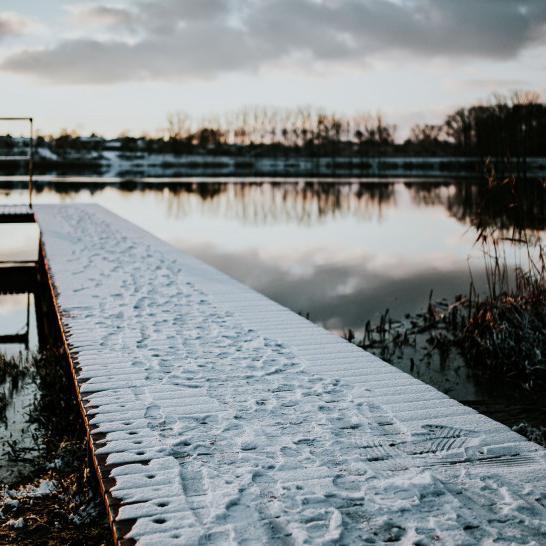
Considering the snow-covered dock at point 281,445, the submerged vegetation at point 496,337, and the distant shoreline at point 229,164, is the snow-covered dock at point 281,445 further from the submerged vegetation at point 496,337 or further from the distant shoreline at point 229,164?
the distant shoreline at point 229,164

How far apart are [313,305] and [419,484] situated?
5934mm

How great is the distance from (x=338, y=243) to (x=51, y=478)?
1176cm

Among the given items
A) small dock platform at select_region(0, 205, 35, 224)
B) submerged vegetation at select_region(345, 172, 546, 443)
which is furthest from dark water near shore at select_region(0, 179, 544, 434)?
small dock platform at select_region(0, 205, 35, 224)

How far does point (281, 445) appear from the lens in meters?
2.69

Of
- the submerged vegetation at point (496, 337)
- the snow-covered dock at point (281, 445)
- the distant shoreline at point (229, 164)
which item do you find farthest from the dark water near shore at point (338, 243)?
the distant shoreline at point (229, 164)

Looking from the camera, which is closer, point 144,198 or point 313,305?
point 313,305

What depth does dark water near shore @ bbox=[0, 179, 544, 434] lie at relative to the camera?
7777 millimetres

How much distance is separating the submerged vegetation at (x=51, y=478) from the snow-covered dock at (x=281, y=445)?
48 centimetres

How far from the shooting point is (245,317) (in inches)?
200

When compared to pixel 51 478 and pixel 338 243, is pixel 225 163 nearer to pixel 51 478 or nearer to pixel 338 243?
pixel 338 243

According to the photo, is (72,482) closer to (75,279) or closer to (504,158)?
(75,279)

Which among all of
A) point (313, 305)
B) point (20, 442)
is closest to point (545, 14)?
point (313, 305)

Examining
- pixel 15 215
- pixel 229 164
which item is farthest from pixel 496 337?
pixel 229 164

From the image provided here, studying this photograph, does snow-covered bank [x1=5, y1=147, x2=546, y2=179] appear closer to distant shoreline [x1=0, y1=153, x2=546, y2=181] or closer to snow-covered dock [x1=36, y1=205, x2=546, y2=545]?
distant shoreline [x1=0, y1=153, x2=546, y2=181]
